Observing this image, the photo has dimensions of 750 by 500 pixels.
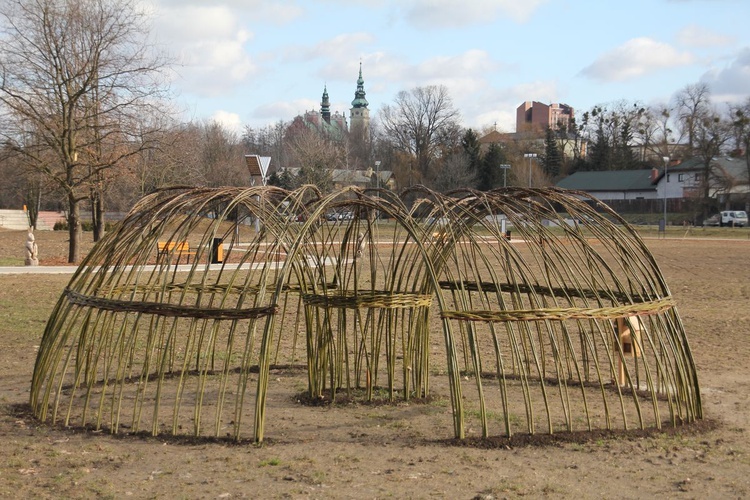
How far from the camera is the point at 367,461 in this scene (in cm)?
593

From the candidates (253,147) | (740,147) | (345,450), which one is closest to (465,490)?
(345,450)

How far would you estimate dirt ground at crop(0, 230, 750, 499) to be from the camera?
17.3 feet

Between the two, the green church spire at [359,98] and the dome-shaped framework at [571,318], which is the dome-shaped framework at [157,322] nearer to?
the dome-shaped framework at [571,318]

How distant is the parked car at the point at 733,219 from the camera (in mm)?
59822

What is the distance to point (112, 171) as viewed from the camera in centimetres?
2403

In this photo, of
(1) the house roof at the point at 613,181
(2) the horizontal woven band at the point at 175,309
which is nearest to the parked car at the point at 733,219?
(1) the house roof at the point at 613,181

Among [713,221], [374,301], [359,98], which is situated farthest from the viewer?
[359,98]

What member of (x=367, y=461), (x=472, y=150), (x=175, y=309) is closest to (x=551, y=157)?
(x=472, y=150)

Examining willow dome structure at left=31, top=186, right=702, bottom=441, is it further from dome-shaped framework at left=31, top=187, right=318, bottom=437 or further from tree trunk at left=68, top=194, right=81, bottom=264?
tree trunk at left=68, top=194, right=81, bottom=264

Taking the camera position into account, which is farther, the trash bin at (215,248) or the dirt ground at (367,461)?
the trash bin at (215,248)

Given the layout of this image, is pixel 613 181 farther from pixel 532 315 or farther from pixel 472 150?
pixel 532 315

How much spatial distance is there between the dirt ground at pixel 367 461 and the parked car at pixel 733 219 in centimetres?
5675

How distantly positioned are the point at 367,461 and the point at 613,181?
7936cm

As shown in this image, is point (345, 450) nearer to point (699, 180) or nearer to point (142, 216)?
point (142, 216)
